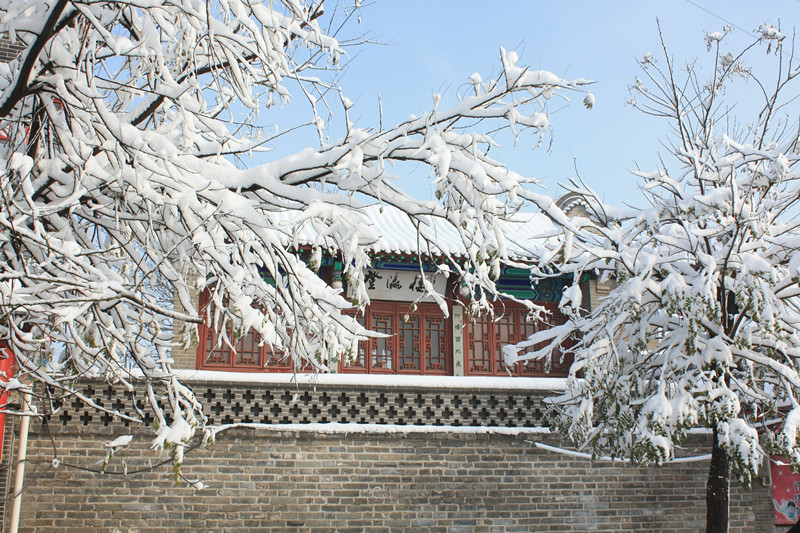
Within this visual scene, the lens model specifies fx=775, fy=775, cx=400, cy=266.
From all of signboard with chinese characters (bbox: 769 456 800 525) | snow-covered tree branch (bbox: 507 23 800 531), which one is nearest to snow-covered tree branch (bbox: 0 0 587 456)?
snow-covered tree branch (bbox: 507 23 800 531)

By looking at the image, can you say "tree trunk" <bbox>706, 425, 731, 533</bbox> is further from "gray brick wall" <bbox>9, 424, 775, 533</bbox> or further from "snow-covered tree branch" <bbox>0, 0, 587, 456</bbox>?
"snow-covered tree branch" <bbox>0, 0, 587, 456</bbox>

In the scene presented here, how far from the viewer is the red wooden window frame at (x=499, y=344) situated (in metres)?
10.8

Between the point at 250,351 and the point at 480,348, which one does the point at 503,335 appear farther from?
the point at 250,351

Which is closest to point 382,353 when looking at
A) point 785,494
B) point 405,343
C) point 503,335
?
point 405,343

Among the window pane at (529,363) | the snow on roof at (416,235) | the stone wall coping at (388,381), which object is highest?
the snow on roof at (416,235)

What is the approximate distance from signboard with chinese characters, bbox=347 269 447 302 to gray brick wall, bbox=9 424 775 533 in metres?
2.75

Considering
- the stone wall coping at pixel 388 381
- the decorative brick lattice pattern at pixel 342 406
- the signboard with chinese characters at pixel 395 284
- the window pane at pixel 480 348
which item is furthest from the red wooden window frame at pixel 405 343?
the decorative brick lattice pattern at pixel 342 406

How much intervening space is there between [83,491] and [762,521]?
25.7 ft

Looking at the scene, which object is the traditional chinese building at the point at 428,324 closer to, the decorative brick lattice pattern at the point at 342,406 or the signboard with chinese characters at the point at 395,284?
the signboard with chinese characters at the point at 395,284

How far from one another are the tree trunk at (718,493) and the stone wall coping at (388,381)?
2223mm

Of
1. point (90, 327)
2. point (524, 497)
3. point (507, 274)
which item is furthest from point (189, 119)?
point (507, 274)

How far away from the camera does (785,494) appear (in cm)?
1019

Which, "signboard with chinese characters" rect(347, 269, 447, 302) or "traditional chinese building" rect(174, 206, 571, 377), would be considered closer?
"traditional chinese building" rect(174, 206, 571, 377)

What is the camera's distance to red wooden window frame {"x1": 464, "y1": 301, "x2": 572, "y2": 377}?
1076 cm
